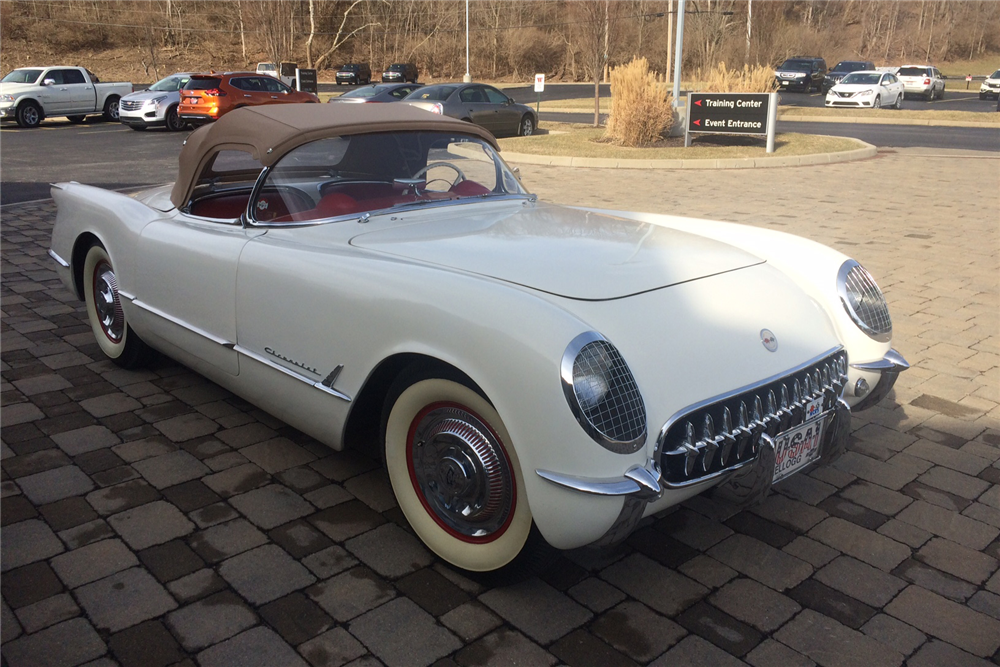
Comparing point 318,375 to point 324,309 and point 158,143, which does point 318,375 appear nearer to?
point 324,309

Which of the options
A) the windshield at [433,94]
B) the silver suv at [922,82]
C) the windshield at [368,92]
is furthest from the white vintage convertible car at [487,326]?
the silver suv at [922,82]

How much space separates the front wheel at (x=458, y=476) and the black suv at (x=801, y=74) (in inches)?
1512

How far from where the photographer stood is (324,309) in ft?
9.45

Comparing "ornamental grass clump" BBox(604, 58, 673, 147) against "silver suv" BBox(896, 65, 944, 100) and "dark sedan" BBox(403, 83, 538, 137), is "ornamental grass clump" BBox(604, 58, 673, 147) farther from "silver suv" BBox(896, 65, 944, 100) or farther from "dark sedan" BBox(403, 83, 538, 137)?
"silver suv" BBox(896, 65, 944, 100)

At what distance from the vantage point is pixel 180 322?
3.67 m

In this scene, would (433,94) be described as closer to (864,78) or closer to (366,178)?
(366,178)

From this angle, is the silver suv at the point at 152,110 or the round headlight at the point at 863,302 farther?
the silver suv at the point at 152,110

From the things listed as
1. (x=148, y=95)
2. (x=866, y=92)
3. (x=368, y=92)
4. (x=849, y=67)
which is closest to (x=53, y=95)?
(x=148, y=95)

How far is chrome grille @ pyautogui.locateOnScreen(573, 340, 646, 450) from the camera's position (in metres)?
2.16

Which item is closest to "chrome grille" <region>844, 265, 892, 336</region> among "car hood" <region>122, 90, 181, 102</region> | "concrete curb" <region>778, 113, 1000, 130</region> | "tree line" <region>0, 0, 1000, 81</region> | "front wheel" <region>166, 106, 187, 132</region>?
"front wheel" <region>166, 106, 187, 132</region>

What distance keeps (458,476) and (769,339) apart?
3.68 ft

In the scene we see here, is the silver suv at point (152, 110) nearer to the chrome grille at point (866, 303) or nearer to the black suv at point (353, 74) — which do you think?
the chrome grille at point (866, 303)

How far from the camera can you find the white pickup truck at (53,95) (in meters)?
20.7

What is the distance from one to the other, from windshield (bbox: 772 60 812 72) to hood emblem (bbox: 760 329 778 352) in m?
39.1
